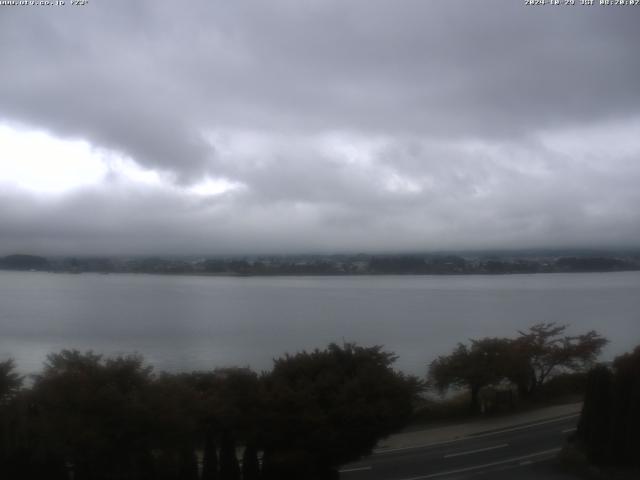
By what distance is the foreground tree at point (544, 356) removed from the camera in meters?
23.5

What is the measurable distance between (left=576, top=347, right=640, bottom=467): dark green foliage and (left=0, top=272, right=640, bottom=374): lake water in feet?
49.0

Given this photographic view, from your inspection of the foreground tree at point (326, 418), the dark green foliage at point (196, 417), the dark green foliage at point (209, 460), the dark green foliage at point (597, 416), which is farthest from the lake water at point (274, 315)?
the dark green foliage at point (597, 416)

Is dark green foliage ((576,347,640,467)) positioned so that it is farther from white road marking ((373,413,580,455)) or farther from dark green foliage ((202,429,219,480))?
dark green foliage ((202,429,219,480))

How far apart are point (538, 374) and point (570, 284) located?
48.2 m

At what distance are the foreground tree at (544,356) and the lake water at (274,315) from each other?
5.33m

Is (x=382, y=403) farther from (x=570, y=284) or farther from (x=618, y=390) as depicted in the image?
(x=570, y=284)

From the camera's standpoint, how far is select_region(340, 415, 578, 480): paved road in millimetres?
13297

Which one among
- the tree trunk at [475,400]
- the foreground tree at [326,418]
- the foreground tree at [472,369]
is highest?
the foreground tree at [326,418]

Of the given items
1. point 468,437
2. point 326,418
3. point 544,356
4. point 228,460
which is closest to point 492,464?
point 468,437

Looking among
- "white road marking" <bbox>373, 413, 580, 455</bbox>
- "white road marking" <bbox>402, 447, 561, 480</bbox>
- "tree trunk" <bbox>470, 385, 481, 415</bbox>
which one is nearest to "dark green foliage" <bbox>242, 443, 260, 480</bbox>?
"white road marking" <bbox>402, 447, 561, 480</bbox>

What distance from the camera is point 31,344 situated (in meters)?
28.9

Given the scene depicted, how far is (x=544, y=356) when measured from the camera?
84.4 feet

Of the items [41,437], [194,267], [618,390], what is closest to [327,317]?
[194,267]

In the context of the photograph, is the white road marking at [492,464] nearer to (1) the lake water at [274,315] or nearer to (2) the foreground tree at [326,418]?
(2) the foreground tree at [326,418]
